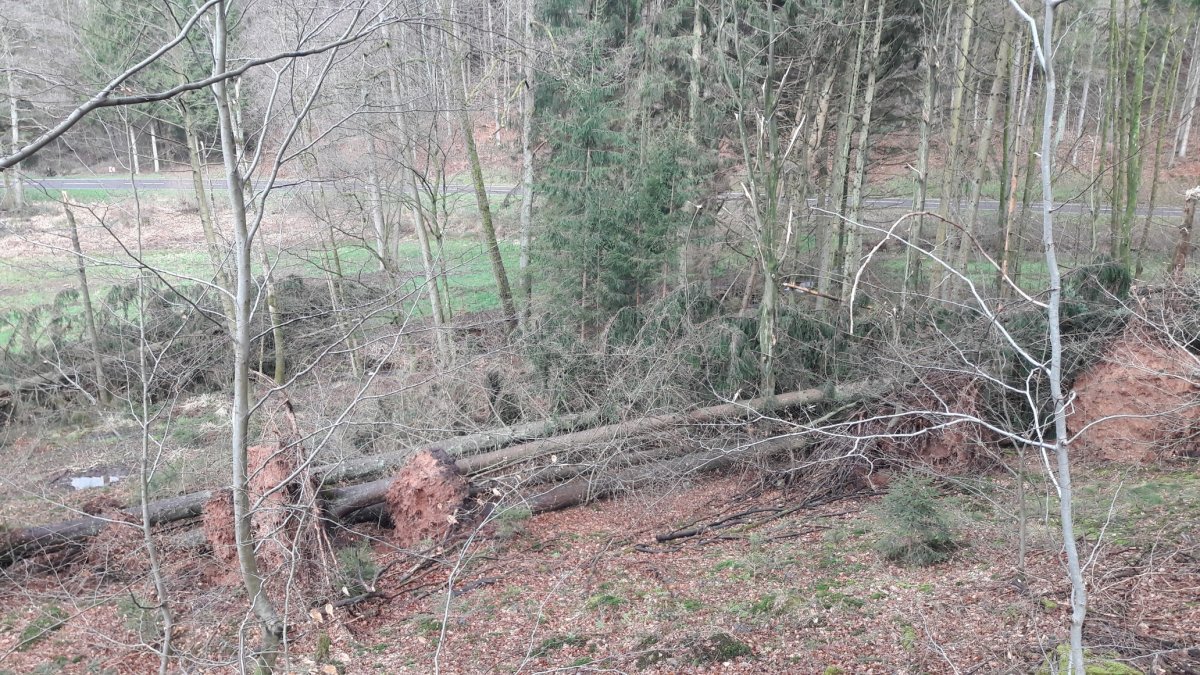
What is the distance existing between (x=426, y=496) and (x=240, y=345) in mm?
5992

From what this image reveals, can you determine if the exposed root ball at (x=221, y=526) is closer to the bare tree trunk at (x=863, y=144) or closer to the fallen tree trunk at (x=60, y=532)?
the fallen tree trunk at (x=60, y=532)

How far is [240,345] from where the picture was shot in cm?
439

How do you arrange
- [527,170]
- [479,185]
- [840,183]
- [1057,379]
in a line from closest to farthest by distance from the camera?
[1057,379] < [840,183] < [479,185] < [527,170]

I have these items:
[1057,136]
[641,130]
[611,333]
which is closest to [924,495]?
[611,333]

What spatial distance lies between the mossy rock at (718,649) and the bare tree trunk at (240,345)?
3.43 meters

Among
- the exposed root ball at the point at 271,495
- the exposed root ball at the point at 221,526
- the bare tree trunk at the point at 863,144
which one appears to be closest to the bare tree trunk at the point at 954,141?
the bare tree trunk at the point at 863,144

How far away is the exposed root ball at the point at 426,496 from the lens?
32.7 ft

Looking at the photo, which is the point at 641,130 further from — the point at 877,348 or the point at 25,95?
the point at 25,95

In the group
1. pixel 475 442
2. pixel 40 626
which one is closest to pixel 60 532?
pixel 40 626

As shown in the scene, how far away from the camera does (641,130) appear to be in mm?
15648

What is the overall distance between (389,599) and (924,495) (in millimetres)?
5933

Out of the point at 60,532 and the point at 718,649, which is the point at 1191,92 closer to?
the point at 718,649

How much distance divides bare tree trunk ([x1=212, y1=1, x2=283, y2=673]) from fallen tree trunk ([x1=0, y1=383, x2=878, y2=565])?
4.81 meters

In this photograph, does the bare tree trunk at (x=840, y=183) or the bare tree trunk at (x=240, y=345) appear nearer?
the bare tree trunk at (x=240, y=345)
